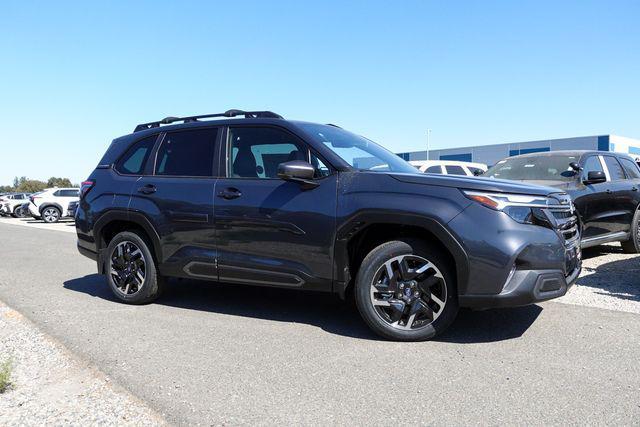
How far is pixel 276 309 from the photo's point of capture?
532 cm

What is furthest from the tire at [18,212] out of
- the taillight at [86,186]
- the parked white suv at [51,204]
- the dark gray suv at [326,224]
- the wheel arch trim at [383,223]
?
the wheel arch trim at [383,223]

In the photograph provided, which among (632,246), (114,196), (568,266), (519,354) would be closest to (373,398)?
(519,354)

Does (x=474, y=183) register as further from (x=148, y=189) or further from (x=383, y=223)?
(x=148, y=189)

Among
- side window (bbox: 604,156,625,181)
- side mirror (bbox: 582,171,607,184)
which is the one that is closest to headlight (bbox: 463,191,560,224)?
side mirror (bbox: 582,171,607,184)

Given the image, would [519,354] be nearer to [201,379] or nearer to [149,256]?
[201,379]

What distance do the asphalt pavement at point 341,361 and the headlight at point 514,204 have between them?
39.2 inches

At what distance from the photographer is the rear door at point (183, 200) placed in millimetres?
4945

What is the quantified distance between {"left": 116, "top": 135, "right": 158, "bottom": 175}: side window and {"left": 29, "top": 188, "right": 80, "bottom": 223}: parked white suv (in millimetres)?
22757

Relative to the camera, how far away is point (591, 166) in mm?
7984

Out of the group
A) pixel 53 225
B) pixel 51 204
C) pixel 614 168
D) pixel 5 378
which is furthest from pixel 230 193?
pixel 51 204

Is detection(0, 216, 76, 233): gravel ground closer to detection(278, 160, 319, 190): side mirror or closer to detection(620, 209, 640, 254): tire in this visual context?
detection(278, 160, 319, 190): side mirror

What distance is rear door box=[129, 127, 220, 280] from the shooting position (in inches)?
195

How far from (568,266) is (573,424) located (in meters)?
1.68

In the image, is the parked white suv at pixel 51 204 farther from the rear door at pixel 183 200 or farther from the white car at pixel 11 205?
the rear door at pixel 183 200
